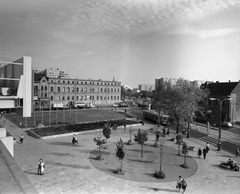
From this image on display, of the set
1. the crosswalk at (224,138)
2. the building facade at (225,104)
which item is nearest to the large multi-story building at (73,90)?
the building facade at (225,104)

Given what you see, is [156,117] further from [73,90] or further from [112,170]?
[73,90]

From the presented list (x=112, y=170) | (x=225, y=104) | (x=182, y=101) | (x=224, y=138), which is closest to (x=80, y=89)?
(x=182, y=101)

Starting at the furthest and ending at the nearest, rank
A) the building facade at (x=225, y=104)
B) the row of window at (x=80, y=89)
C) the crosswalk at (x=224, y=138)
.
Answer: the row of window at (x=80, y=89), the building facade at (x=225, y=104), the crosswalk at (x=224, y=138)

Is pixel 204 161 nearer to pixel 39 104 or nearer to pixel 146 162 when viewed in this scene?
pixel 146 162

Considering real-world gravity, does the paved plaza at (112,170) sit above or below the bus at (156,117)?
below

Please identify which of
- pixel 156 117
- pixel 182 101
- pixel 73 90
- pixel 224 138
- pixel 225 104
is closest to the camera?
pixel 182 101

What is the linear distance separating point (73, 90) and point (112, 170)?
5923 cm

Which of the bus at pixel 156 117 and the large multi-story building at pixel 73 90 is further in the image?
the large multi-story building at pixel 73 90

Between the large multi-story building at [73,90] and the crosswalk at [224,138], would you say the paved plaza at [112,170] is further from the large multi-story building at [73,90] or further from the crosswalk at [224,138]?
the large multi-story building at [73,90]

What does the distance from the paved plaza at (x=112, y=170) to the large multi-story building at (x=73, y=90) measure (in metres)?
40.7

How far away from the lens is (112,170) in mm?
16609

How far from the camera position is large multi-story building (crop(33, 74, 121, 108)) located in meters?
64.5

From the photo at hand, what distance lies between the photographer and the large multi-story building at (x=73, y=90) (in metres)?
64.5

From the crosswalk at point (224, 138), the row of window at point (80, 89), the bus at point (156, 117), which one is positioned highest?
the row of window at point (80, 89)
